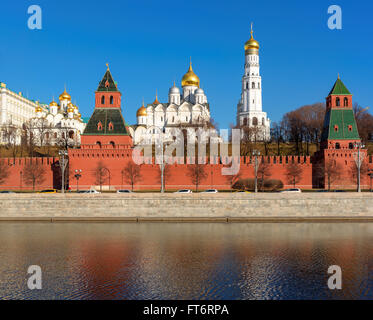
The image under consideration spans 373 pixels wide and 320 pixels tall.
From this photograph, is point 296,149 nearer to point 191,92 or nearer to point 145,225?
point 191,92

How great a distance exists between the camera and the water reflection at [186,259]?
45.0ft

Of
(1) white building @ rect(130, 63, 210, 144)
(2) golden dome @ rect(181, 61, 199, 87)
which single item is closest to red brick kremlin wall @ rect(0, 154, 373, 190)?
(1) white building @ rect(130, 63, 210, 144)

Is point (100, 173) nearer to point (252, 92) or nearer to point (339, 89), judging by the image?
point (339, 89)

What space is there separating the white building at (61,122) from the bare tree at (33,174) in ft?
103

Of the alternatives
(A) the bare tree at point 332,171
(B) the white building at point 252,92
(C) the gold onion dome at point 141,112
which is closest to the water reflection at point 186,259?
(A) the bare tree at point 332,171

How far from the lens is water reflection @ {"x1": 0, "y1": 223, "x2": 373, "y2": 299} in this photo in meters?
13.7

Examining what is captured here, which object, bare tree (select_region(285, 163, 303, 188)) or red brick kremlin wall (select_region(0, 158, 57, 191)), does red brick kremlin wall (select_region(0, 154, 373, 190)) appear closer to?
red brick kremlin wall (select_region(0, 158, 57, 191))

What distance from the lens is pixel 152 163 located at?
1524 inches

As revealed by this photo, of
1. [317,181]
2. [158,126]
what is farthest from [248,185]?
[158,126]

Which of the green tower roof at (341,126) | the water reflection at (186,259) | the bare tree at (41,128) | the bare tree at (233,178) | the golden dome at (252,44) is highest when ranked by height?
the golden dome at (252,44)

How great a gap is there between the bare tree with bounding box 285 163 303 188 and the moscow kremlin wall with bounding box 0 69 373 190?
192 mm

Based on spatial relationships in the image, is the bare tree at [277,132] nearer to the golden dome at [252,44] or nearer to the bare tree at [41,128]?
the golden dome at [252,44]

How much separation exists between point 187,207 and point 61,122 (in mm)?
53891
